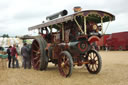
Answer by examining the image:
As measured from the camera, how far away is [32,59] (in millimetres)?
8672

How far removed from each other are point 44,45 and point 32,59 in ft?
4.48

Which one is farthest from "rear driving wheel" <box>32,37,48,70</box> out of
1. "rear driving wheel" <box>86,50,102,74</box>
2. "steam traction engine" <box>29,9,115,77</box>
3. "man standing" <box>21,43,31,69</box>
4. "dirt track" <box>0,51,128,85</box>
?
"rear driving wheel" <box>86,50,102,74</box>

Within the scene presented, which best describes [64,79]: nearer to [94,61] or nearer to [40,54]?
[94,61]

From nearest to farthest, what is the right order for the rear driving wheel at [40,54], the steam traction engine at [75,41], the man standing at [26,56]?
1. the steam traction engine at [75,41]
2. the rear driving wheel at [40,54]
3. the man standing at [26,56]

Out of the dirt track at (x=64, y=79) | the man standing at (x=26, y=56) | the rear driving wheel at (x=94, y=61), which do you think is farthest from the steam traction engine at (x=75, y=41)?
the man standing at (x=26, y=56)

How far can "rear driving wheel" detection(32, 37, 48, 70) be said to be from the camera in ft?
24.8

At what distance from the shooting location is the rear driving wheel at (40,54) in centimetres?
755

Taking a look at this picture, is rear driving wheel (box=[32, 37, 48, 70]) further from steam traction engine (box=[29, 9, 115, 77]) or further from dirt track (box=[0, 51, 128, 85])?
dirt track (box=[0, 51, 128, 85])

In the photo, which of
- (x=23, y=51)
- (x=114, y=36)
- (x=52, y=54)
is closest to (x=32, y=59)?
(x=23, y=51)

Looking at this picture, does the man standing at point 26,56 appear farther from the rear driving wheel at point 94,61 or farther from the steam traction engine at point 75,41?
the rear driving wheel at point 94,61

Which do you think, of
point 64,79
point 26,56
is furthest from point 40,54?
point 64,79

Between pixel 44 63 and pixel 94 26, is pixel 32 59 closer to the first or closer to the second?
pixel 44 63

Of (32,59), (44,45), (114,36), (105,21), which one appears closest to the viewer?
(105,21)

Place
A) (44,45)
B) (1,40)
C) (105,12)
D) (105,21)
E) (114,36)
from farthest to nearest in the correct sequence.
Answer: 1. (1,40)
2. (114,36)
3. (44,45)
4. (105,21)
5. (105,12)
